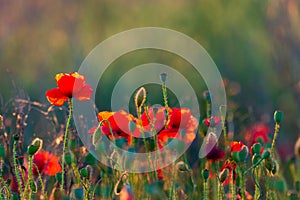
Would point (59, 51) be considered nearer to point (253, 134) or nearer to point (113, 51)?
point (113, 51)

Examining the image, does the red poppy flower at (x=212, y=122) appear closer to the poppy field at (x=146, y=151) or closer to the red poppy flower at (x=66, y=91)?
the poppy field at (x=146, y=151)

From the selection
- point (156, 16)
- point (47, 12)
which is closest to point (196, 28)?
point (156, 16)

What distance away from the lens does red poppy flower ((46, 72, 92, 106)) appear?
1513mm

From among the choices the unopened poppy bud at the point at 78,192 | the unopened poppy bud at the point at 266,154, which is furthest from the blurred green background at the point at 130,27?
the unopened poppy bud at the point at 78,192

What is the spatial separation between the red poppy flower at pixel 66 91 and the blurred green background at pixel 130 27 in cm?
203

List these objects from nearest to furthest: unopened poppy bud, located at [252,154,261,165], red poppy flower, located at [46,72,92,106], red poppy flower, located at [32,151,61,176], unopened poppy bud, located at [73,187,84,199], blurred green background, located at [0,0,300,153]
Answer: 1. unopened poppy bud, located at [73,187,84,199]
2. unopened poppy bud, located at [252,154,261,165]
3. red poppy flower, located at [46,72,92,106]
4. red poppy flower, located at [32,151,61,176]
5. blurred green background, located at [0,0,300,153]

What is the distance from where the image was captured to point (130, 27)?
4.72 meters

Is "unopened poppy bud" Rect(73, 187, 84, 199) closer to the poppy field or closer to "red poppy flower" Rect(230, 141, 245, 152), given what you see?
the poppy field

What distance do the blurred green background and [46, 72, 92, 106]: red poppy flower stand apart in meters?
2.03

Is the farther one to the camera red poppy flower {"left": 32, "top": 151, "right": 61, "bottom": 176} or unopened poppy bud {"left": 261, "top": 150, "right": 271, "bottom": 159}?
red poppy flower {"left": 32, "top": 151, "right": 61, "bottom": 176}

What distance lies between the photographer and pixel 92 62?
13.3ft

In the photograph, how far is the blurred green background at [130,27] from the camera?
376cm

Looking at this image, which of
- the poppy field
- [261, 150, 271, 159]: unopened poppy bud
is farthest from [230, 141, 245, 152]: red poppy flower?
[261, 150, 271, 159]: unopened poppy bud

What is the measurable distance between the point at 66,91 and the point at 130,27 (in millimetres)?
3239
